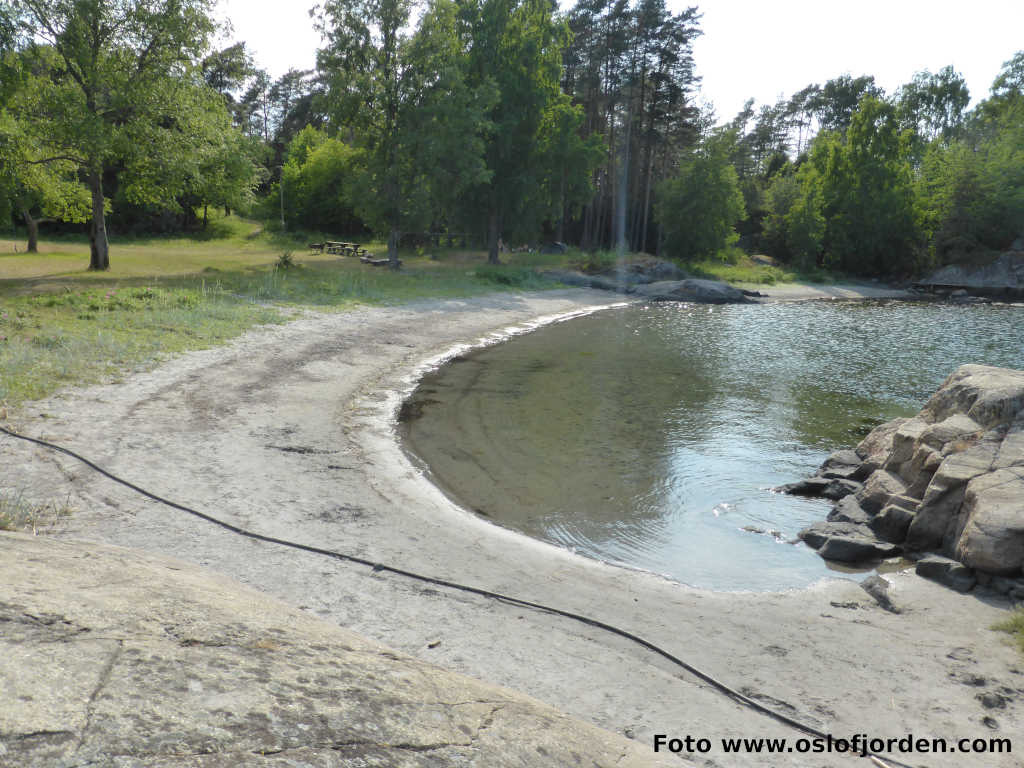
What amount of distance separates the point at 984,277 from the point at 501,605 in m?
64.6

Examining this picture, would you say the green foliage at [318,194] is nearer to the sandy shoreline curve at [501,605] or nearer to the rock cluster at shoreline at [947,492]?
the sandy shoreline curve at [501,605]

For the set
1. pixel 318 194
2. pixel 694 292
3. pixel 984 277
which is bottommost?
pixel 694 292

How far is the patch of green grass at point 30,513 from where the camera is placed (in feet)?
Result: 19.9

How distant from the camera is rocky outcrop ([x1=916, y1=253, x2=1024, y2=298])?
5516cm

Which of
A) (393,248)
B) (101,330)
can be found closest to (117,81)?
(101,330)

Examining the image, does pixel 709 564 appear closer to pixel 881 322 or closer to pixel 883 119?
pixel 881 322

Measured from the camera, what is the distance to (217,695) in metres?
2.29

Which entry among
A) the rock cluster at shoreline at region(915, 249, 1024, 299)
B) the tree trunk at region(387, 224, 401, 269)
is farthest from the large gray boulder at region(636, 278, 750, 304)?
the rock cluster at shoreline at region(915, 249, 1024, 299)

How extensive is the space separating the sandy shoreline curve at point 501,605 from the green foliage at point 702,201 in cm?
4921

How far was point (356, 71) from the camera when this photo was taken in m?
37.2

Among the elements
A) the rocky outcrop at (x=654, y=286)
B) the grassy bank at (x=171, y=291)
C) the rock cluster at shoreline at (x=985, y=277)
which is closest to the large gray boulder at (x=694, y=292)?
the rocky outcrop at (x=654, y=286)

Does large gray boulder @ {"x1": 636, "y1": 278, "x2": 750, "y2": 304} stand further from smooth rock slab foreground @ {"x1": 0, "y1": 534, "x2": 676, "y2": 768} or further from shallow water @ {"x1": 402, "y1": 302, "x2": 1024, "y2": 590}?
smooth rock slab foreground @ {"x1": 0, "y1": 534, "x2": 676, "y2": 768}

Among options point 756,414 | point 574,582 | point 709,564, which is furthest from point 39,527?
point 756,414

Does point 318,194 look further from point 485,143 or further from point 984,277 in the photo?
point 984,277
